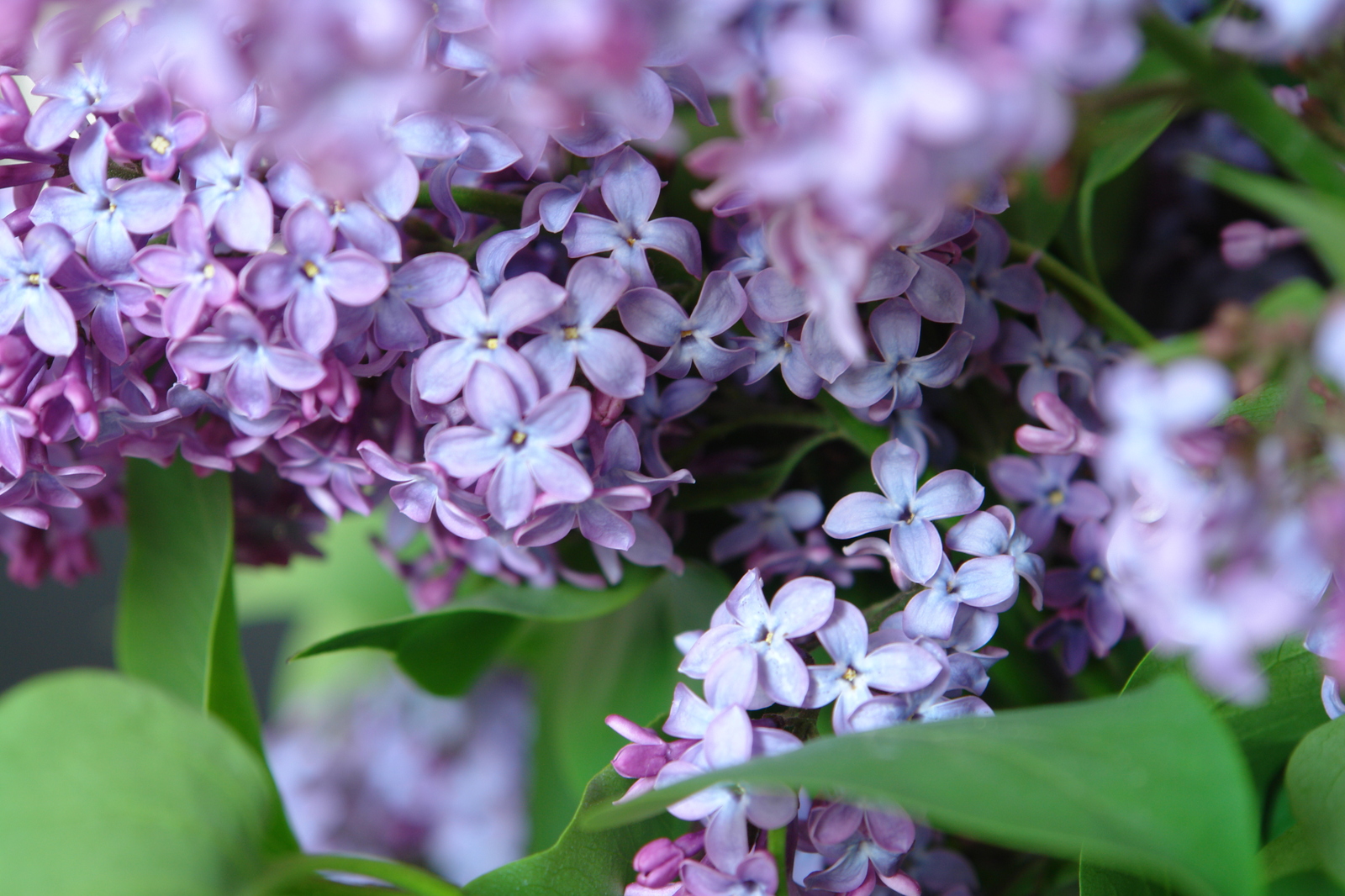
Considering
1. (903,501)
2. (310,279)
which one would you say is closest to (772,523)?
(903,501)

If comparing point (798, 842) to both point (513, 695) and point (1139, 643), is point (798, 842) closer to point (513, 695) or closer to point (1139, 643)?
point (1139, 643)

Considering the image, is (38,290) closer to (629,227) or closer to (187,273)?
(187,273)

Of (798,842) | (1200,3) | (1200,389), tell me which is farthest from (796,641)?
(1200,3)

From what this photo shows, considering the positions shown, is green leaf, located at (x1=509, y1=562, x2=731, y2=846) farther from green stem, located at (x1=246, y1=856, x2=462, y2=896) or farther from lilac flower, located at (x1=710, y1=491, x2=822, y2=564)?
green stem, located at (x1=246, y1=856, x2=462, y2=896)

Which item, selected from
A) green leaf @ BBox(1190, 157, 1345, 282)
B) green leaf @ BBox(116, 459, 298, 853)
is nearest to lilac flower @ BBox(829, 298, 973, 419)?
green leaf @ BBox(1190, 157, 1345, 282)

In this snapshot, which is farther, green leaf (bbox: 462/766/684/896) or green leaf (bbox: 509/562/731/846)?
green leaf (bbox: 509/562/731/846)
